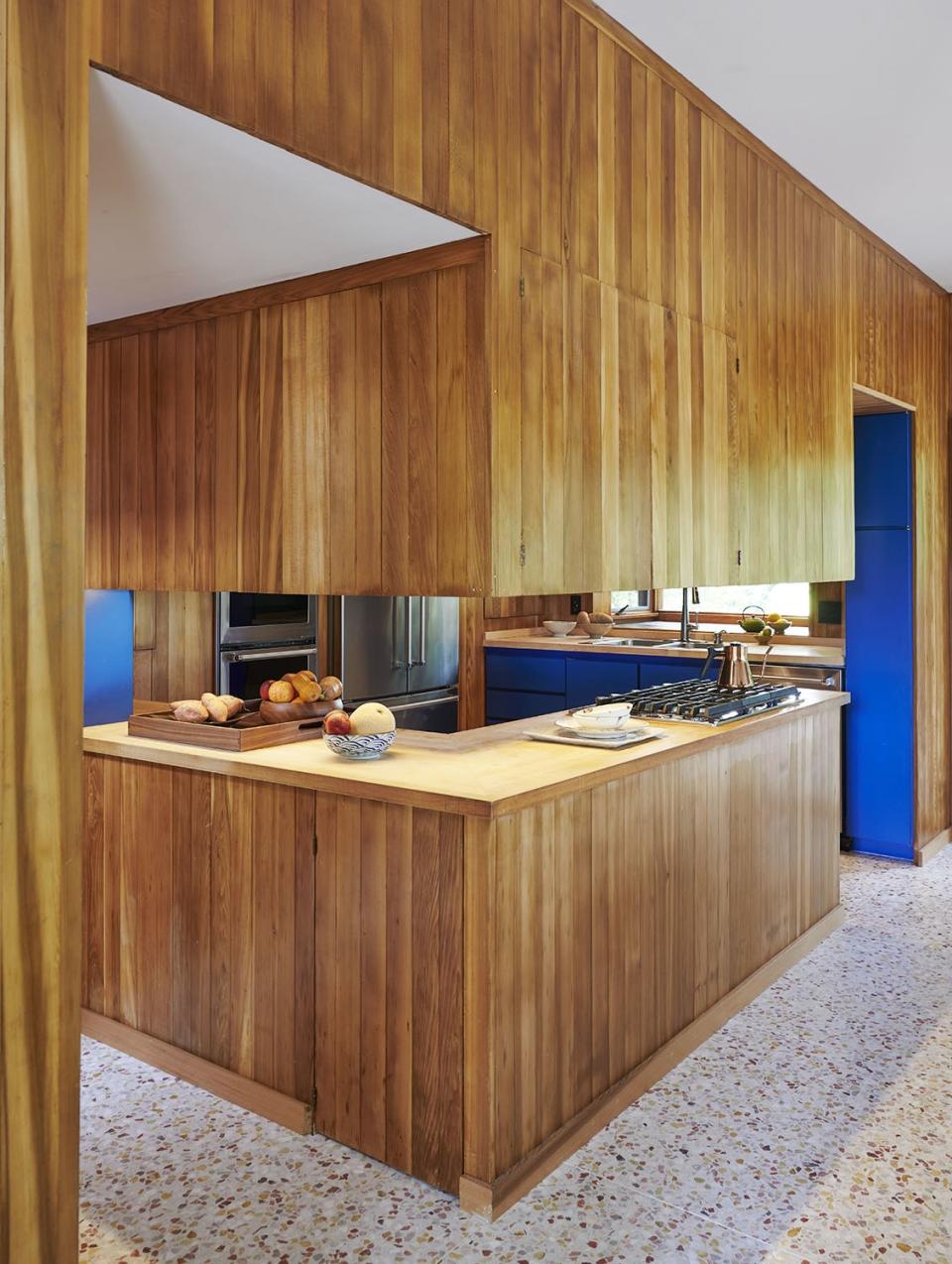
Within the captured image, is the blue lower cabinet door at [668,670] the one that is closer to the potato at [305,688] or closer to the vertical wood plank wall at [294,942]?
the potato at [305,688]

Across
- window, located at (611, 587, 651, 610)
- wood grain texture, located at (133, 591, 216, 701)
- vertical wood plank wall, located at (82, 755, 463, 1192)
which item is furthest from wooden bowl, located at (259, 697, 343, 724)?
window, located at (611, 587, 651, 610)

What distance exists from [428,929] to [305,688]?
0.96 meters

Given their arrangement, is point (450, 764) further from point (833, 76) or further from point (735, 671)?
point (833, 76)

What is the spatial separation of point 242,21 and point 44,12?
1.59 ft

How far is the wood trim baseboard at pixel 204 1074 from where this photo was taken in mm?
2605

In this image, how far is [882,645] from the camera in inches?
202

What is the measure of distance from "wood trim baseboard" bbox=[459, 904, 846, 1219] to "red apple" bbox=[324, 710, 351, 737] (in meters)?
1.06

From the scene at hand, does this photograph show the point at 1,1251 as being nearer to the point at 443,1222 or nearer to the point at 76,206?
the point at 443,1222

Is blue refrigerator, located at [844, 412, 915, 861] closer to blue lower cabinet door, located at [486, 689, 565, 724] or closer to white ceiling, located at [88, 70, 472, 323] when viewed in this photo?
blue lower cabinet door, located at [486, 689, 565, 724]

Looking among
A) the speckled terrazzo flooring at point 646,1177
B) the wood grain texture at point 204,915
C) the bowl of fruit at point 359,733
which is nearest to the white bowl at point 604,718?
the bowl of fruit at point 359,733

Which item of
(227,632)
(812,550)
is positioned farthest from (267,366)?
(812,550)

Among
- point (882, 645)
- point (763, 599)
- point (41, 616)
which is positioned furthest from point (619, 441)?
point (763, 599)

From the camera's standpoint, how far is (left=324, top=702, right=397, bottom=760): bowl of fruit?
2654mm

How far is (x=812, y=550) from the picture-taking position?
416 centimetres
